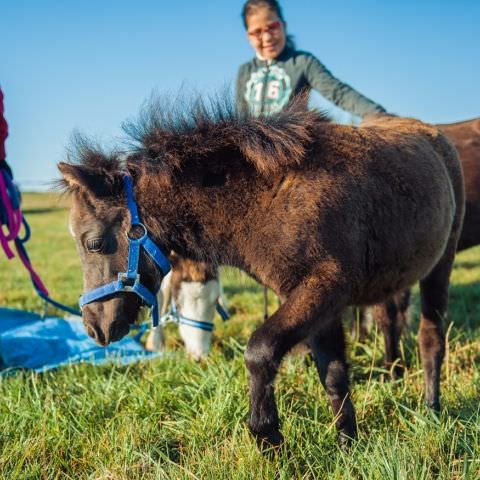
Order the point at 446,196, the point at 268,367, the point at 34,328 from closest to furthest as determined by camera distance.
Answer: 1. the point at 268,367
2. the point at 446,196
3. the point at 34,328

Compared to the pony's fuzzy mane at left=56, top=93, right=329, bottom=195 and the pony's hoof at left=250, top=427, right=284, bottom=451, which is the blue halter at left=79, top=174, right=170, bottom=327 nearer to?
the pony's fuzzy mane at left=56, top=93, right=329, bottom=195

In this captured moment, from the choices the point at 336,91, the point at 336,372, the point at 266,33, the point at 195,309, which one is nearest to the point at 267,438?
the point at 336,372

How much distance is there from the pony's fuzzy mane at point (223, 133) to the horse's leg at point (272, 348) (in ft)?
2.20

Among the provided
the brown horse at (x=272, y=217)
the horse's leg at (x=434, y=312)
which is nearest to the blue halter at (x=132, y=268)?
the brown horse at (x=272, y=217)

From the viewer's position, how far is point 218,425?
2898 millimetres

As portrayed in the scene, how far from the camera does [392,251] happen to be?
Answer: 2924 millimetres

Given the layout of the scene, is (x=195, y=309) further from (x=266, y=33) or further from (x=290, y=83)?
(x=266, y=33)

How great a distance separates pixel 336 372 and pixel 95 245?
4.70 feet

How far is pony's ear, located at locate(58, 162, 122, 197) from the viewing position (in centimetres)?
271

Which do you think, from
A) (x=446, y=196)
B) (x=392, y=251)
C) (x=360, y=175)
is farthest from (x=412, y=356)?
(x=360, y=175)

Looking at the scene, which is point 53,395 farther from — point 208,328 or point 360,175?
point 360,175

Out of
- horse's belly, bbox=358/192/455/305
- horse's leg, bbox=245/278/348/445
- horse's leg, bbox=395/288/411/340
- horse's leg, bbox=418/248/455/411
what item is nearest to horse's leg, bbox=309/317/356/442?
horse's belly, bbox=358/192/455/305

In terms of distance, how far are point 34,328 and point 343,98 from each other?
12.3ft

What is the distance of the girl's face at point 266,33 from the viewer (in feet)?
14.8
